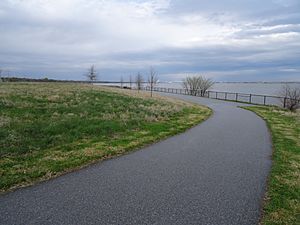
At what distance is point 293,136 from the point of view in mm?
11016

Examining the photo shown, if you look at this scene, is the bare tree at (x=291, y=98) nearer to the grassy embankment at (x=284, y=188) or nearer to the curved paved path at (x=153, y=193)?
→ the grassy embankment at (x=284, y=188)

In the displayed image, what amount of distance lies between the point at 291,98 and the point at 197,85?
32.7 meters

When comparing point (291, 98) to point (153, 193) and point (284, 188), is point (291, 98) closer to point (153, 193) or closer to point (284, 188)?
point (284, 188)

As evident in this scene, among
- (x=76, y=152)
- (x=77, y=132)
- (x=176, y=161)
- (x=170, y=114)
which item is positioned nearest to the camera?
(x=176, y=161)

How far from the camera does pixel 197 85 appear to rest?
185 ft

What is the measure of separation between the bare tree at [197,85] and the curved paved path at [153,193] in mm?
47390

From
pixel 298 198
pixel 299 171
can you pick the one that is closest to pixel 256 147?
pixel 299 171

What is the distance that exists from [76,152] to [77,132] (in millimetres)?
2482

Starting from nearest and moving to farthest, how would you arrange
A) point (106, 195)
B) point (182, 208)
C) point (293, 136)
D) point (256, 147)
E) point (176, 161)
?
point (182, 208)
point (106, 195)
point (176, 161)
point (256, 147)
point (293, 136)

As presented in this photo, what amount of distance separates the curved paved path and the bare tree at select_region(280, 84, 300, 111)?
18.2m

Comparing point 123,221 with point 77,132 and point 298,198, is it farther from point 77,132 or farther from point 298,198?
point 77,132

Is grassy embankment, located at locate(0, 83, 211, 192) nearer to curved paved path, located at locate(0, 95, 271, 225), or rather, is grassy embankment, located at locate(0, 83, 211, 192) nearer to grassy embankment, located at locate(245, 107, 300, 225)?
curved paved path, located at locate(0, 95, 271, 225)

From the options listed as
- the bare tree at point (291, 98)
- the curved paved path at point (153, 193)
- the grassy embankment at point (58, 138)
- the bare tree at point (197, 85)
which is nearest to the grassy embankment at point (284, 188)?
the curved paved path at point (153, 193)

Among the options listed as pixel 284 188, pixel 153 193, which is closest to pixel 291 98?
pixel 284 188
